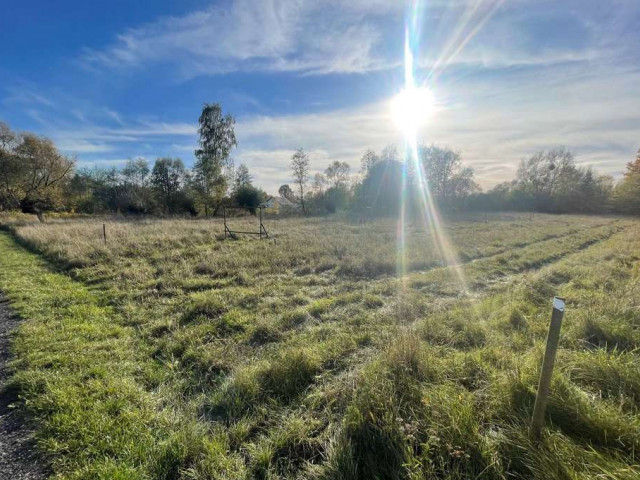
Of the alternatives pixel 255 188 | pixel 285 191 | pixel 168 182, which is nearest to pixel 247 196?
pixel 255 188

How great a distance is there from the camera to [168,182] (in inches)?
1612

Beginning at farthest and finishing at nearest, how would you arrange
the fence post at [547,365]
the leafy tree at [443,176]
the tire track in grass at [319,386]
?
the leafy tree at [443,176] → the tire track in grass at [319,386] → the fence post at [547,365]

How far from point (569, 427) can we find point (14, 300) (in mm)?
9223

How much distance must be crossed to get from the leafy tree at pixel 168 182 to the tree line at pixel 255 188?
135mm

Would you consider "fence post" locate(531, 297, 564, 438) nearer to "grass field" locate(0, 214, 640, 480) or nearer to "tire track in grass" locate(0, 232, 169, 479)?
"grass field" locate(0, 214, 640, 480)

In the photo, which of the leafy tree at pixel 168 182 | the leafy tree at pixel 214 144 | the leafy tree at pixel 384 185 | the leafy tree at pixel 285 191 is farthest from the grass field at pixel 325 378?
the leafy tree at pixel 285 191

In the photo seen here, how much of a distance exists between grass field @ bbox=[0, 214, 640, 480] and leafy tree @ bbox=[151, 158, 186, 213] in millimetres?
35769

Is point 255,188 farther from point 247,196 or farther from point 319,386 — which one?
point 319,386

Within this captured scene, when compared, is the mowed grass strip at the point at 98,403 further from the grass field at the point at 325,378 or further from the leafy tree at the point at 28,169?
the leafy tree at the point at 28,169

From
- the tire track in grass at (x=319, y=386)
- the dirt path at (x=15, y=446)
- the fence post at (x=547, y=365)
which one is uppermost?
the fence post at (x=547, y=365)

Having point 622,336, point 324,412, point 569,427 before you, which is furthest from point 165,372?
point 622,336

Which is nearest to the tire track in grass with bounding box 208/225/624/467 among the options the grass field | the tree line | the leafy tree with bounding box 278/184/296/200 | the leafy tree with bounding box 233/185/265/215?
the grass field

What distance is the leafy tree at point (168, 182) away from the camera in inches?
1576

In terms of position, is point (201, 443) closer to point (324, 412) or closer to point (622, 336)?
point (324, 412)
